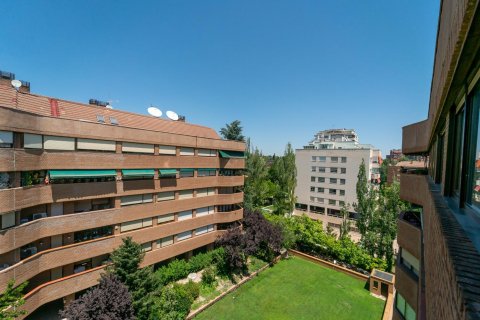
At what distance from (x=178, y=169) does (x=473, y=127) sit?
64.0 feet

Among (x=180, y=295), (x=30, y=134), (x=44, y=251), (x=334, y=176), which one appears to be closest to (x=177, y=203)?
(x=180, y=295)

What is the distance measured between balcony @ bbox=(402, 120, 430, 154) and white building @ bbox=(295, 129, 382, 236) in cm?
2717

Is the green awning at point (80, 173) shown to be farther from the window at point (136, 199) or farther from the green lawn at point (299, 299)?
the green lawn at point (299, 299)

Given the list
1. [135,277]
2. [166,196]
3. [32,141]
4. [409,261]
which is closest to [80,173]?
[32,141]

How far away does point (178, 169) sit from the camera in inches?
814

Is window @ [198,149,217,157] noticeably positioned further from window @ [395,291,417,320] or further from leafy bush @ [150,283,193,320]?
window @ [395,291,417,320]

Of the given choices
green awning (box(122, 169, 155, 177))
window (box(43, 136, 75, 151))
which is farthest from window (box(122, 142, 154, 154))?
window (box(43, 136, 75, 151))

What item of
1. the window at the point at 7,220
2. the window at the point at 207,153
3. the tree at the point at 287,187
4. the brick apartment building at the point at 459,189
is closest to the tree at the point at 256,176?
the tree at the point at 287,187

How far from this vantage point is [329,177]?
1649 inches

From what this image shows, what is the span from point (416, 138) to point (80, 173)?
64.0 ft

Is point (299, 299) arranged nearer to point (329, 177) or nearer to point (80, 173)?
point (80, 173)

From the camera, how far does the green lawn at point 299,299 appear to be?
55.4ft

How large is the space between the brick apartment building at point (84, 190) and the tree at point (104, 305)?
10.9ft

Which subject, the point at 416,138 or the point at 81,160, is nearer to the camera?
the point at 416,138
